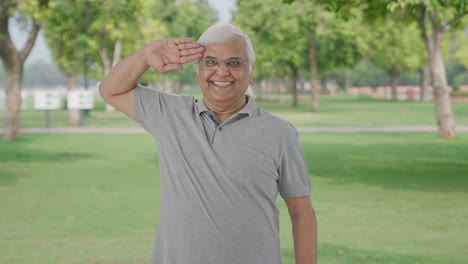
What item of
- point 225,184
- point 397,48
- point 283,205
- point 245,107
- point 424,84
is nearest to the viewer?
point 225,184

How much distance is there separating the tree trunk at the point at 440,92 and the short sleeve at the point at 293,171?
20.0 metres

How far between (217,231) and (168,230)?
222 millimetres

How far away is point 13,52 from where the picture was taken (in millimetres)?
23188

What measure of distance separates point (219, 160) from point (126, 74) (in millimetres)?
607

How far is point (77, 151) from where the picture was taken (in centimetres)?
1944

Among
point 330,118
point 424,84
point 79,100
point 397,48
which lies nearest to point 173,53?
point 79,100

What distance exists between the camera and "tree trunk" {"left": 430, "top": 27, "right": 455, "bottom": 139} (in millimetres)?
22391

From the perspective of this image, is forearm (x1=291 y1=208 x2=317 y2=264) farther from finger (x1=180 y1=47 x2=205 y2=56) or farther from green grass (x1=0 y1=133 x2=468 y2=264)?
green grass (x1=0 y1=133 x2=468 y2=264)

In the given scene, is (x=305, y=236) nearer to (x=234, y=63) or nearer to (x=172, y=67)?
(x=234, y=63)

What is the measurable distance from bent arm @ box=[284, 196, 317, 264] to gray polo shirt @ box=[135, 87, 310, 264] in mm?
84

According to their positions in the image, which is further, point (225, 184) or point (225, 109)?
point (225, 109)

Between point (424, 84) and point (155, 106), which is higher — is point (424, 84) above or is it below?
below

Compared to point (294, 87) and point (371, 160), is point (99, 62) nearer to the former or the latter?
point (294, 87)

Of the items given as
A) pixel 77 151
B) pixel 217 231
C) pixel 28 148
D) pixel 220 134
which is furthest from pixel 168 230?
pixel 28 148
